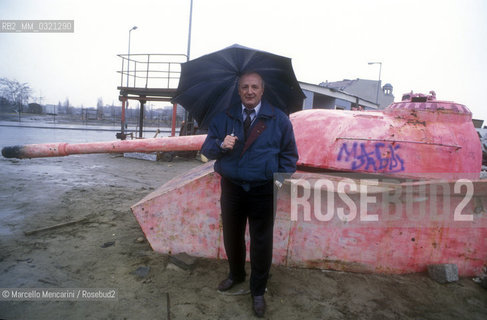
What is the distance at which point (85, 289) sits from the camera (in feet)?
7.71

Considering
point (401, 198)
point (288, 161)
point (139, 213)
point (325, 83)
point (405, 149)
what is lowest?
point (139, 213)

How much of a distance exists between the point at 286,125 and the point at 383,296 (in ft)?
5.93

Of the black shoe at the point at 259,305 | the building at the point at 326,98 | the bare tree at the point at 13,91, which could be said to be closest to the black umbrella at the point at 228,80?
the black shoe at the point at 259,305

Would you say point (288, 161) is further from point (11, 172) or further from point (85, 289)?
point (11, 172)

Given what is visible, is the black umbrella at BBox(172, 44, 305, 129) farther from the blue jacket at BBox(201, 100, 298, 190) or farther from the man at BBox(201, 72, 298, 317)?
the blue jacket at BBox(201, 100, 298, 190)

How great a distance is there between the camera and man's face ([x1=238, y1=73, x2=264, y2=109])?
6.76 ft

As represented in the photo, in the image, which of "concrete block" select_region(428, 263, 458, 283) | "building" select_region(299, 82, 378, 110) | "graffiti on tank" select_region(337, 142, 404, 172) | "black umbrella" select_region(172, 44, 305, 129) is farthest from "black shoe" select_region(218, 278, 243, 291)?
"building" select_region(299, 82, 378, 110)

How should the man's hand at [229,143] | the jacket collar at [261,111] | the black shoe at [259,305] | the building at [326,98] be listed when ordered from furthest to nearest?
1. the building at [326,98]
2. the black shoe at [259,305]
3. the jacket collar at [261,111]
4. the man's hand at [229,143]

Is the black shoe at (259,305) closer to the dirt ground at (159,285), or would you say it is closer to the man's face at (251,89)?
the dirt ground at (159,285)

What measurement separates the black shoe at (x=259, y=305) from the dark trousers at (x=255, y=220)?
0.12ft

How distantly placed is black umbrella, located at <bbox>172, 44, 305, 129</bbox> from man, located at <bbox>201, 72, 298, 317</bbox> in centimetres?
13

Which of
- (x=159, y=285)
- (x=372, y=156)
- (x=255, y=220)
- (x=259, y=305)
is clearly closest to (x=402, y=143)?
(x=372, y=156)

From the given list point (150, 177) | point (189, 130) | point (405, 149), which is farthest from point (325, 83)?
point (405, 149)

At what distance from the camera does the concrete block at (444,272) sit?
104 inches
